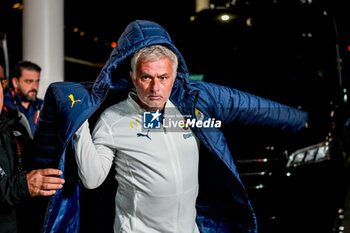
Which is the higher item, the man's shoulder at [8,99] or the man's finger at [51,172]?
the man's shoulder at [8,99]

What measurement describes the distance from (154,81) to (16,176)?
856 millimetres

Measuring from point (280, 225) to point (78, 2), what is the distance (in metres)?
10.7

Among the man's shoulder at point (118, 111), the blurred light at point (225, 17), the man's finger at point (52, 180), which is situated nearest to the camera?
the man's finger at point (52, 180)

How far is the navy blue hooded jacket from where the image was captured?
1.87 m

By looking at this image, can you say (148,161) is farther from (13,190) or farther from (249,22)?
(249,22)

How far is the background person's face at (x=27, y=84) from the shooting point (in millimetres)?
4055

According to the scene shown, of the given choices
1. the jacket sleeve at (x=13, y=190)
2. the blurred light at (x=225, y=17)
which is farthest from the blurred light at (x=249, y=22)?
the jacket sleeve at (x=13, y=190)

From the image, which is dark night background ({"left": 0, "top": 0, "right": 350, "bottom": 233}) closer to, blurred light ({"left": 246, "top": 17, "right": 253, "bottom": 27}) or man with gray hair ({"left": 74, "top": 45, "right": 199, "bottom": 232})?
blurred light ({"left": 246, "top": 17, "right": 253, "bottom": 27})

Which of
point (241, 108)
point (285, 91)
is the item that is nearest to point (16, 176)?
point (241, 108)

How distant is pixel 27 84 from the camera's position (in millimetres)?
4094

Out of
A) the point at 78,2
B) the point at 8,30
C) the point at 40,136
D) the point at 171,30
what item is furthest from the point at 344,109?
the point at 78,2

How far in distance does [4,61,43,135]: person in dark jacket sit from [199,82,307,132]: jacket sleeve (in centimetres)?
250

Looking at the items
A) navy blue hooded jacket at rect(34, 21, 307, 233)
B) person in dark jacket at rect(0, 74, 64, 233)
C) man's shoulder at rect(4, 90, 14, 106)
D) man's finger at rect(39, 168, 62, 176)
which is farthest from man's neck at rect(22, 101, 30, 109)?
man's finger at rect(39, 168, 62, 176)

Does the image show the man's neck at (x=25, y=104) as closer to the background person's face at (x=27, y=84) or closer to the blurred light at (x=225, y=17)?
the background person's face at (x=27, y=84)
